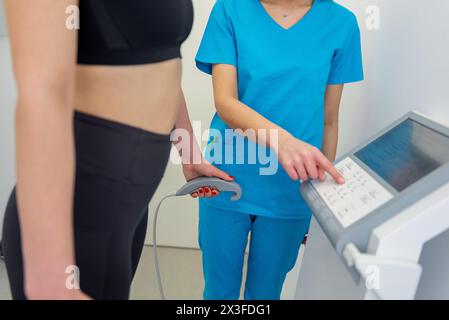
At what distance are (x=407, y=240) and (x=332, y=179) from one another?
0.22 meters

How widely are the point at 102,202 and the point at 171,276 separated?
5.12 ft

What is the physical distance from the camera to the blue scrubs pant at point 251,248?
113cm

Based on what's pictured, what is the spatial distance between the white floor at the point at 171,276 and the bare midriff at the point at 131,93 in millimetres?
1406

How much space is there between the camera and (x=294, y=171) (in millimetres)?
753

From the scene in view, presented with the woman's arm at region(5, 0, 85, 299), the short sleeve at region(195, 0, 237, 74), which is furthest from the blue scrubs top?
the woman's arm at region(5, 0, 85, 299)

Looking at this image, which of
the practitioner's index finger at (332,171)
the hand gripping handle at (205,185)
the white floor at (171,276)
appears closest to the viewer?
the practitioner's index finger at (332,171)

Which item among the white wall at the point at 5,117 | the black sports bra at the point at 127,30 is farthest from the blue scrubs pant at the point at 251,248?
the white wall at the point at 5,117

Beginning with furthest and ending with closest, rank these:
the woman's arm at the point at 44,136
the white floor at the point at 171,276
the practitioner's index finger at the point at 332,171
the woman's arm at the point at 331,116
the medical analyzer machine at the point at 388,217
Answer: the white floor at the point at 171,276 < the woman's arm at the point at 331,116 < the practitioner's index finger at the point at 332,171 < the medical analyzer machine at the point at 388,217 < the woman's arm at the point at 44,136

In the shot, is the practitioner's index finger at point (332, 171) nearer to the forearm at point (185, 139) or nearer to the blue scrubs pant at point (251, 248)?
the forearm at point (185, 139)

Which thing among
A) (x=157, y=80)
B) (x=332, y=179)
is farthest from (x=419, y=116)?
(x=157, y=80)

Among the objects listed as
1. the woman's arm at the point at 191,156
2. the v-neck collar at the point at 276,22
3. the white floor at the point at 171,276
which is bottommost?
the white floor at the point at 171,276

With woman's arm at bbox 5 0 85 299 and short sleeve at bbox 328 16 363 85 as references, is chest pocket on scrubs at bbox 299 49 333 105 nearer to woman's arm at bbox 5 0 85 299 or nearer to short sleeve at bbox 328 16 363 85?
short sleeve at bbox 328 16 363 85
